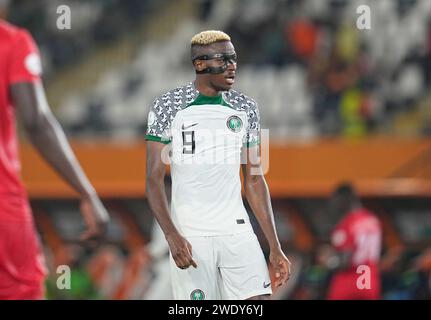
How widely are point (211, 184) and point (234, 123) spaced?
257 millimetres

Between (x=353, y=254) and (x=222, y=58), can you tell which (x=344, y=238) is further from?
(x=222, y=58)

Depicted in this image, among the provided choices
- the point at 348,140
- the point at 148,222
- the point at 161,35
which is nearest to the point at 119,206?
the point at 148,222

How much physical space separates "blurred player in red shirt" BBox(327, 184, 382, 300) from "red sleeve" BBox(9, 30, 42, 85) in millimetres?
4390

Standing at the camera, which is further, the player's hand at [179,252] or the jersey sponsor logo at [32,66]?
the player's hand at [179,252]

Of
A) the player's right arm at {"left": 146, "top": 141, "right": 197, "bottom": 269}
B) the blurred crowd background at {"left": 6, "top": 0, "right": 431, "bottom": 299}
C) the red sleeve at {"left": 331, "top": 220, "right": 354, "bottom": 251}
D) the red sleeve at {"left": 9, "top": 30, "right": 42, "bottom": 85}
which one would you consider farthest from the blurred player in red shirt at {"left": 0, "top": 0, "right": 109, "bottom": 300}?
the blurred crowd background at {"left": 6, "top": 0, "right": 431, "bottom": 299}

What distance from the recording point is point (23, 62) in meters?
4.10

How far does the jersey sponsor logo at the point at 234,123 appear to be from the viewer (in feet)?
16.0

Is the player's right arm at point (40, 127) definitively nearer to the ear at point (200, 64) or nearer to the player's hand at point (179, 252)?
the player's hand at point (179, 252)

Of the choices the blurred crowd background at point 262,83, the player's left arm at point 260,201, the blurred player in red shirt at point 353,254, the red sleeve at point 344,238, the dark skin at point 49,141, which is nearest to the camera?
the dark skin at point 49,141

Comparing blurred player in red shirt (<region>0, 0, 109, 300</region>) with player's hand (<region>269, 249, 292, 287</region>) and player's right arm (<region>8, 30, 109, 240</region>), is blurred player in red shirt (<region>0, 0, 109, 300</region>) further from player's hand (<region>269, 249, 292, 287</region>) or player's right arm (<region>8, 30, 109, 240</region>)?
player's hand (<region>269, 249, 292, 287</region>)

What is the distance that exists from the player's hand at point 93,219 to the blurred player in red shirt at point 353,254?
165 inches

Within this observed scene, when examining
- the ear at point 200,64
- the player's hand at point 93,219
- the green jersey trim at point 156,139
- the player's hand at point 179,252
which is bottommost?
the player's hand at point 179,252

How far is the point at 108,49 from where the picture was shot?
1492cm

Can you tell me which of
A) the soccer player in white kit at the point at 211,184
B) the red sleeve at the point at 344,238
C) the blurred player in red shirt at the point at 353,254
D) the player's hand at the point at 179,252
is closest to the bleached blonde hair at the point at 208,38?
the soccer player in white kit at the point at 211,184
